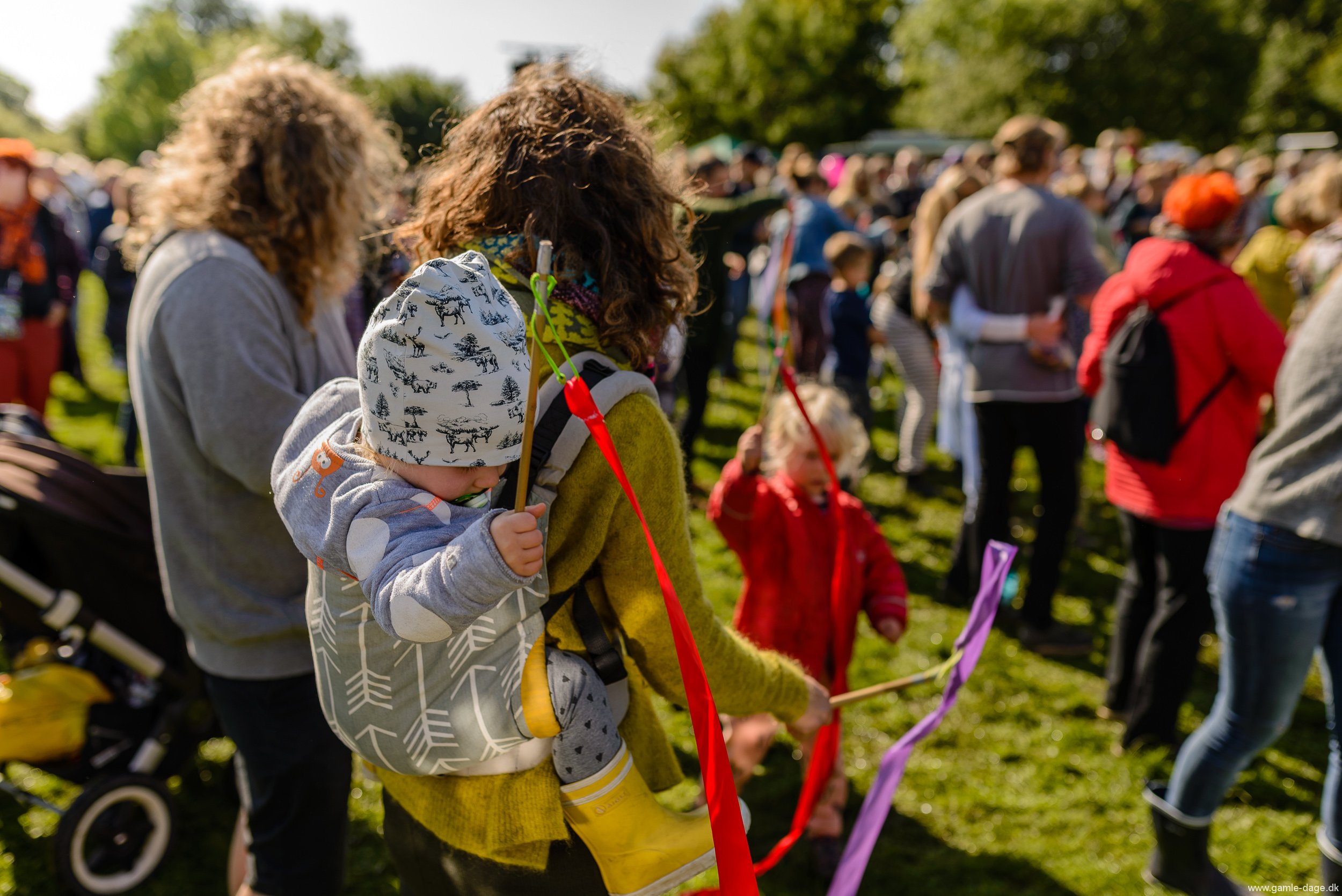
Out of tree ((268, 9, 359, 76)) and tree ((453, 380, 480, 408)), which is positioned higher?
tree ((268, 9, 359, 76))

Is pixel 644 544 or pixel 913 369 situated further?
pixel 913 369

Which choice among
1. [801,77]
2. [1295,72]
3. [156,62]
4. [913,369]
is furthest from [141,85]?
[913,369]

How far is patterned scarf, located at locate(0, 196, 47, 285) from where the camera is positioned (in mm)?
5254

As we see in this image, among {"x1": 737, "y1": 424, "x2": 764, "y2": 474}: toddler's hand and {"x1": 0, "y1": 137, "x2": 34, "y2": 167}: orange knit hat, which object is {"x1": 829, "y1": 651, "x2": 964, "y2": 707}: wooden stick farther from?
{"x1": 0, "y1": 137, "x2": 34, "y2": 167}: orange knit hat

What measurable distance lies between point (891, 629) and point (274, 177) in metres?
1.90

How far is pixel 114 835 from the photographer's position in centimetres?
273

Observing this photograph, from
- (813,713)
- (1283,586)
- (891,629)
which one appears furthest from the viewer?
(891,629)

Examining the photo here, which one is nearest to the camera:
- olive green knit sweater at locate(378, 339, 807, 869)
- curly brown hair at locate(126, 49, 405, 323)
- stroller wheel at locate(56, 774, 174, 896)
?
olive green knit sweater at locate(378, 339, 807, 869)

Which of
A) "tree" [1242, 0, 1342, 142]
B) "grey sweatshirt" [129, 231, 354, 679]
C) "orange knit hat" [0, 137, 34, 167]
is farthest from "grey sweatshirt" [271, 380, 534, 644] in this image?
"tree" [1242, 0, 1342, 142]

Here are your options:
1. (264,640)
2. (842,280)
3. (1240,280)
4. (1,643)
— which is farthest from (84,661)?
(842,280)

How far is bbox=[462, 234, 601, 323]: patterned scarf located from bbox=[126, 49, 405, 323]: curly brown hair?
0.81 meters

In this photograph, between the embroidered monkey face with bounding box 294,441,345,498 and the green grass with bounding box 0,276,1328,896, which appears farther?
the green grass with bounding box 0,276,1328,896

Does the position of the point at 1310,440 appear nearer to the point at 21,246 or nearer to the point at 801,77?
the point at 21,246

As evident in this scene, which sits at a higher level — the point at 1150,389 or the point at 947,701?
the point at 1150,389
